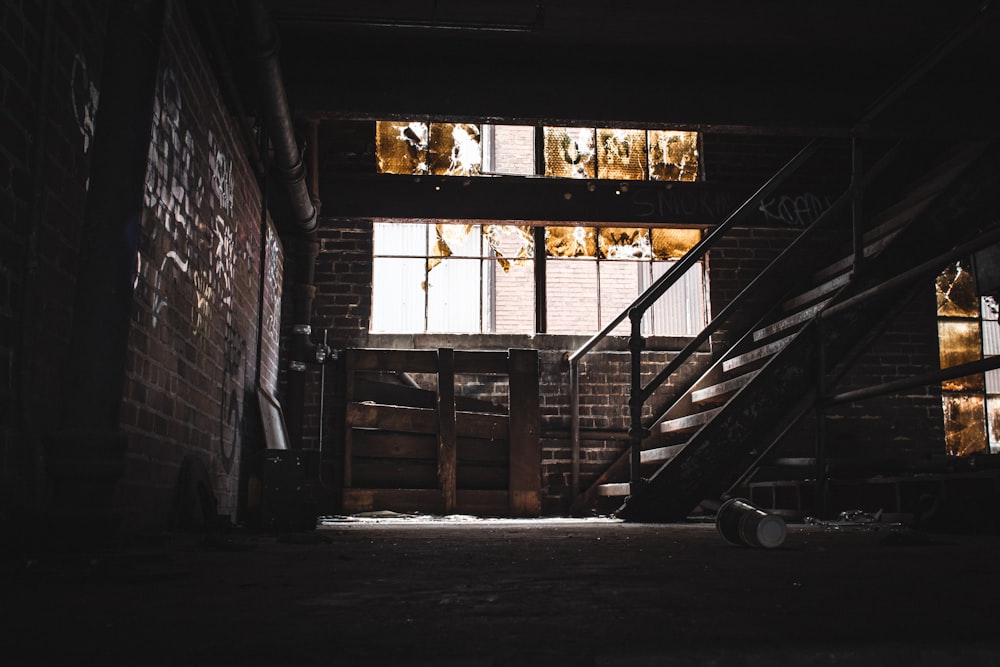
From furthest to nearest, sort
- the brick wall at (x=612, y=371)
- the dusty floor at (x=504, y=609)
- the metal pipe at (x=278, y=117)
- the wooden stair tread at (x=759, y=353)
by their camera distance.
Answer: the brick wall at (x=612, y=371), the wooden stair tread at (x=759, y=353), the metal pipe at (x=278, y=117), the dusty floor at (x=504, y=609)

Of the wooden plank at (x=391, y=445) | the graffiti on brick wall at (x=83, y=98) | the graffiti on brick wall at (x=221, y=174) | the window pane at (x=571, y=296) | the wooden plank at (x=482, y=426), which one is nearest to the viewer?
the graffiti on brick wall at (x=83, y=98)

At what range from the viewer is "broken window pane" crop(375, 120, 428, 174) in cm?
916

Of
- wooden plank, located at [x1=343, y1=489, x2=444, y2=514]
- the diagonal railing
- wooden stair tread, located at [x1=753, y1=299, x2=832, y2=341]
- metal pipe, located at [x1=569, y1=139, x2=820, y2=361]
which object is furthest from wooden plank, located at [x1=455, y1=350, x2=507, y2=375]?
the diagonal railing

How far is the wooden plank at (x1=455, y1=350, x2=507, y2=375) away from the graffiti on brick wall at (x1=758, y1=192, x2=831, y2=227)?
3.37 meters

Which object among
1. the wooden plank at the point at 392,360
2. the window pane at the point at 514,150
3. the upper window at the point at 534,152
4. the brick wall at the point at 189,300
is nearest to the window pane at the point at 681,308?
the upper window at the point at 534,152

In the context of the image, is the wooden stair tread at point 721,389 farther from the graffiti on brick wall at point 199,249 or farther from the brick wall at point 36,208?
the brick wall at point 36,208

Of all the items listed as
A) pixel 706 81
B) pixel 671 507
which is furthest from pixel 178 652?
pixel 706 81

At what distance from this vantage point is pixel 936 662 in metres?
0.98

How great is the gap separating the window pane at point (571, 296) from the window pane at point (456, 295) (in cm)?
79

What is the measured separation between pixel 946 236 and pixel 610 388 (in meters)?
3.94

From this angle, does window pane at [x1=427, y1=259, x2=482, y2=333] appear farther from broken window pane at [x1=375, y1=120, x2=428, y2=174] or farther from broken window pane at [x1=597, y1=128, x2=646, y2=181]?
broken window pane at [x1=597, y1=128, x2=646, y2=181]

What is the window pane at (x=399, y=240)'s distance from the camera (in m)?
9.22

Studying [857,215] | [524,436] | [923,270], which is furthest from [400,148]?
[923,270]

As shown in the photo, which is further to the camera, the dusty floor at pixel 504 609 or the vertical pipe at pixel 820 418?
the vertical pipe at pixel 820 418
